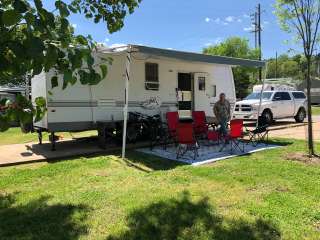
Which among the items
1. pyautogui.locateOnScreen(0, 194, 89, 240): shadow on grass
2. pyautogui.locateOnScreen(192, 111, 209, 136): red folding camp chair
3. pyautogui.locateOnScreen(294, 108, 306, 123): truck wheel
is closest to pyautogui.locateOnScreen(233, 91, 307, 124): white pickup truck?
pyautogui.locateOnScreen(294, 108, 306, 123): truck wheel

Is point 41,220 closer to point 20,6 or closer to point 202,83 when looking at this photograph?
point 20,6

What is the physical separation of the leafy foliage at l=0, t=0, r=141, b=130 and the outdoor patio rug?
643 centimetres

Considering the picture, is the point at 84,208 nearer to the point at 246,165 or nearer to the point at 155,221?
the point at 155,221

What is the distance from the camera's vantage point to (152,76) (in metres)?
12.4

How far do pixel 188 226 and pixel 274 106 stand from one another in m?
14.5

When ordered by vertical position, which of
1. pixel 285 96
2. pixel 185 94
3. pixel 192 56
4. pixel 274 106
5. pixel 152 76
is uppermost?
pixel 192 56

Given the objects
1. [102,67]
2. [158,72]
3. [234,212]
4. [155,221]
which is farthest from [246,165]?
[102,67]

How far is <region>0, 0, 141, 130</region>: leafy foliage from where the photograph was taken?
2.05 m

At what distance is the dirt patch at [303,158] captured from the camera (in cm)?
862

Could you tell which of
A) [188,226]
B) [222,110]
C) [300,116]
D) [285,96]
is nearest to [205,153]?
[222,110]

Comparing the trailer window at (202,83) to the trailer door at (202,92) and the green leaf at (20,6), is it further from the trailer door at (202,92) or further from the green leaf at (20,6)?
the green leaf at (20,6)

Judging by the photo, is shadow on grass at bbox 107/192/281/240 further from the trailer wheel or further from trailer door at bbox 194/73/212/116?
trailer door at bbox 194/73/212/116

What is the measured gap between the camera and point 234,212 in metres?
5.34

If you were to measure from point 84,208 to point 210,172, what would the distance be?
2.98m
